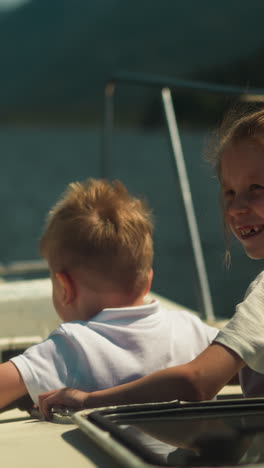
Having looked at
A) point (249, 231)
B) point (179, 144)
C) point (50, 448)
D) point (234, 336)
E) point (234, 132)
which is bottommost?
point (50, 448)

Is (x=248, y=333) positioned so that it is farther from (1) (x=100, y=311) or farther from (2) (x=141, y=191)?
(2) (x=141, y=191)

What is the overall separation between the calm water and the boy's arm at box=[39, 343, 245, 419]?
549 mm

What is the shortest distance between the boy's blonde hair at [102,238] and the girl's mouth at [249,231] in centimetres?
20

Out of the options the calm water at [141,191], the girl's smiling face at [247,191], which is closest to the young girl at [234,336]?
the girl's smiling face at [247,191]

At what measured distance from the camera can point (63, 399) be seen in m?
1.11

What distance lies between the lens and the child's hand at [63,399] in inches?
43.1

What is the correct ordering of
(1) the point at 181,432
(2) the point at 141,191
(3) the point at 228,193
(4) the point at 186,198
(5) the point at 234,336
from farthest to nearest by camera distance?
1. (2) the point at 141,191
2. (4) the point at 186,198
3. (3) the point at 228,193
4. (5) the point at 234,336
5. (1) the point at 181,432

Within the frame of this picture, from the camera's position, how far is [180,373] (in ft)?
3.33

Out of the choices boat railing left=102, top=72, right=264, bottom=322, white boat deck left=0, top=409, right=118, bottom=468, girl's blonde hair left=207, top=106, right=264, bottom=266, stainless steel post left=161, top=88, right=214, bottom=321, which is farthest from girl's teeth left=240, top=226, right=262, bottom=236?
stainless steel post left=161, top=88, right=214, bottom=321

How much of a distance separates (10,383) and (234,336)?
368mm

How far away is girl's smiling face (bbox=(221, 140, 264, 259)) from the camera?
1.15m

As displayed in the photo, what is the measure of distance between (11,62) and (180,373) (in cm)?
7995

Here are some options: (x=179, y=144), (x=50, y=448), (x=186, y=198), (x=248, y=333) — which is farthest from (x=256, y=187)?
(x=179, y=144)

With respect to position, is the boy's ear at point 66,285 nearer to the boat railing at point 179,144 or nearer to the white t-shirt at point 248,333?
the white t-shirt at point 248,333
